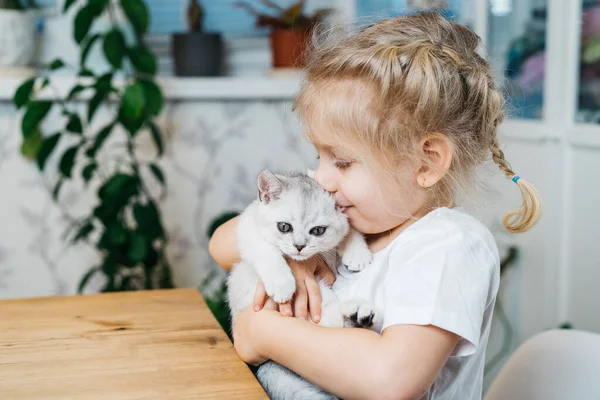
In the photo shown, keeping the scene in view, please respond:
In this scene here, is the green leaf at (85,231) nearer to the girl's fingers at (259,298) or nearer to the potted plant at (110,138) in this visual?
the potted plant at (110,138)

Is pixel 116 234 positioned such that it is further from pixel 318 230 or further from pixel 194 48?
pixel 318 230

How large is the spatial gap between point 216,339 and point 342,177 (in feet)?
0.99

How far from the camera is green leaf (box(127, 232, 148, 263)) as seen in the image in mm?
2223

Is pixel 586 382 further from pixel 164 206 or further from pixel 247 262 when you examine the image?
pixel 164 206

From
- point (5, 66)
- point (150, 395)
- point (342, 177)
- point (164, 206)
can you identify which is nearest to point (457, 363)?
point (342, 177)

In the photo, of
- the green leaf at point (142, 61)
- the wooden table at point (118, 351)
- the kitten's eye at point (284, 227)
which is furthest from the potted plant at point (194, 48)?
the kitten's eye at point (284, 227)

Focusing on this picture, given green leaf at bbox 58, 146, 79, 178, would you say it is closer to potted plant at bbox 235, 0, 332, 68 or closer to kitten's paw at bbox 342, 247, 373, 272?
potted plant at bbox 235, 0, 332, 68

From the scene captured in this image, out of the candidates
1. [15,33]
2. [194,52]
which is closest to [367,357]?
[194,52]

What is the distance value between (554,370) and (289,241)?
17.0 inches

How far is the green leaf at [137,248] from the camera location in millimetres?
2223

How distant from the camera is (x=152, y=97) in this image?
2.25 m

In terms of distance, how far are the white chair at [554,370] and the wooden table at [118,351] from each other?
418 millimetres

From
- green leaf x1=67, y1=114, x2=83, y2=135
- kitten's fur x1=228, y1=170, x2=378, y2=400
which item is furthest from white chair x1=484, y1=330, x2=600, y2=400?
green leaf x1=67, y1=114, x2=83, y2=135

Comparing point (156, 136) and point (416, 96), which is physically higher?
point (416, 96)
